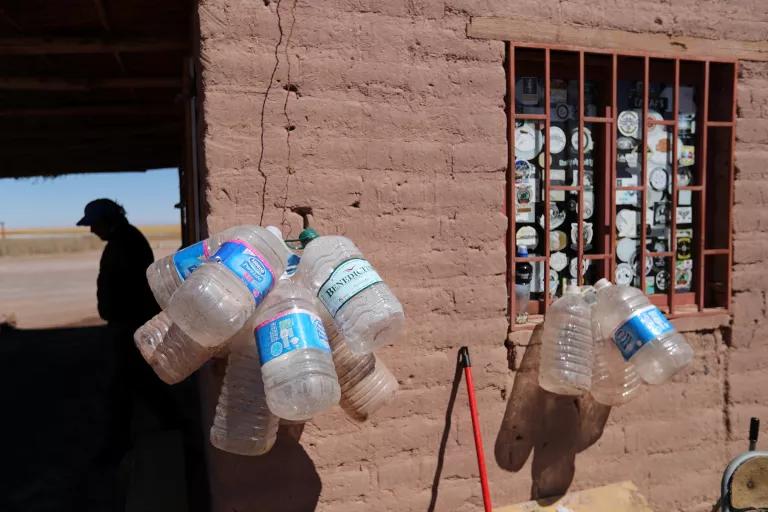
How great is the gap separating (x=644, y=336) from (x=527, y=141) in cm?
120

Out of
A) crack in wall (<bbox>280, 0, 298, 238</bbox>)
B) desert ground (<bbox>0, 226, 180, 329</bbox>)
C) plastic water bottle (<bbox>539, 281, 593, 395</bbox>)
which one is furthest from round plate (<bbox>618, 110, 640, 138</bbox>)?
desert ground (<bbox>0, 226, 180, 329</bbox>)

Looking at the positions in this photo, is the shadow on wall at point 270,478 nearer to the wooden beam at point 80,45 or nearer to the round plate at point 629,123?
the wooden beam at point 80,45

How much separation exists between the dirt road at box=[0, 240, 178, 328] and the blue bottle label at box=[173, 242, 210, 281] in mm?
9818

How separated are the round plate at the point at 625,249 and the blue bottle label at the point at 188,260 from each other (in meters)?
2.34

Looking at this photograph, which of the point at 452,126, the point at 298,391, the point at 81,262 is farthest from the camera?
the point at 81,262

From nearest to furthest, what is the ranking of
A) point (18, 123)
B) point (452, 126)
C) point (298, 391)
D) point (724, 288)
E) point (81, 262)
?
point (298, 391)
point (452, 126)
point (724, 288)
point (18, 123)
point (81, 262)

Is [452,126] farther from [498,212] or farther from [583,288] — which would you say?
[583,288]

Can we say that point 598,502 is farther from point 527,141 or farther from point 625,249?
point 527,141

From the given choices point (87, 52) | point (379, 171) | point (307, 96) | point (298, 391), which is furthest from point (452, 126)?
point (87, 52)

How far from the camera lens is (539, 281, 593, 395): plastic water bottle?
296cm

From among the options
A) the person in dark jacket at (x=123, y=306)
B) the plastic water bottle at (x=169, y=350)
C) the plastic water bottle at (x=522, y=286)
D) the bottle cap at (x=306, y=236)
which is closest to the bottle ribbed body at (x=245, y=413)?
the plastic water bottle at (x=169, y=350)

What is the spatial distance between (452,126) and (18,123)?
14.3 ft

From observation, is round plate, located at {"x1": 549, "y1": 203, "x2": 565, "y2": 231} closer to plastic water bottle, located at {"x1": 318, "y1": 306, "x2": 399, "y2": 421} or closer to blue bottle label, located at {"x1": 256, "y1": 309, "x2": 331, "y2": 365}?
plastic water bottle, located at {"x1": 318, "y1": 306, "x2": 399, "y2": 421}

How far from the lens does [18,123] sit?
5.43 m
